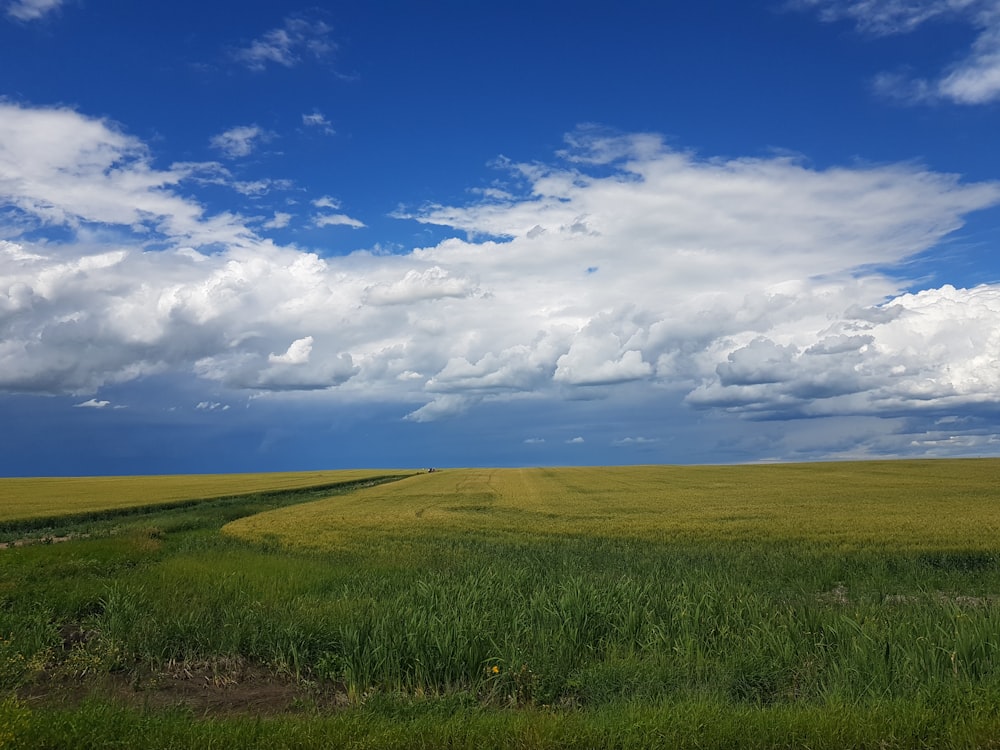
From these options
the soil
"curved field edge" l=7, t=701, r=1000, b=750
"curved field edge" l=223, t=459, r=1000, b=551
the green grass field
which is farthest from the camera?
"curved field edge" l=223, t=459, r=1000, b=551

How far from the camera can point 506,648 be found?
32.8ft

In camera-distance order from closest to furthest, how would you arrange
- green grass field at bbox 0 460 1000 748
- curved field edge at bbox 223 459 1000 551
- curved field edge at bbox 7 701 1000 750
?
curved field edge at bbox 7 701 1000 750
green grass field at bbox 0 460 1000 748
curved field edge at bbox 223 459 1000 551

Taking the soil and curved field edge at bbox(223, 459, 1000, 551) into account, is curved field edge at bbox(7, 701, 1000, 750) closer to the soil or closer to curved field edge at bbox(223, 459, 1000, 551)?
the soil

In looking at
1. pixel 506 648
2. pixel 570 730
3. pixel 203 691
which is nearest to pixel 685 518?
pixel 506 648

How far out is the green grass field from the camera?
7059 mm

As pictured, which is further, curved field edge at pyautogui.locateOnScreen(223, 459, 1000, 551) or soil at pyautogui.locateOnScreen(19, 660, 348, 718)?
curved field edge at pyautogui.locateOnScreen(223, 459, 1000, 551)

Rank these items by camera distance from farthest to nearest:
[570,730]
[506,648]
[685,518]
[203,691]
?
[685,518] < [506,648] < [203,691] < [570,730]

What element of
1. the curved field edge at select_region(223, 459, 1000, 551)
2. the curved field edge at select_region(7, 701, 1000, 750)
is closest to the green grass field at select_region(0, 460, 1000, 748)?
the curved field edge at select_region(7, 701, 1000, 750)

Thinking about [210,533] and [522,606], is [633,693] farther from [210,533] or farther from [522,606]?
[210,533]

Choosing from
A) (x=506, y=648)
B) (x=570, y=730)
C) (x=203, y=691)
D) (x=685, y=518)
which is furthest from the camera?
(x=685, y=518)

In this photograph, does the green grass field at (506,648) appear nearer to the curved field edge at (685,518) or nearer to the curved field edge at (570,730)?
the curved field edge at (570,730)

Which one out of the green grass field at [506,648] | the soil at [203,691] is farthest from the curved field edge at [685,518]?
the soil at [203,691]

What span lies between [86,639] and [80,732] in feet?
18.8

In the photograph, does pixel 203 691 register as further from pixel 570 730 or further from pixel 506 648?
pixel 570 730
